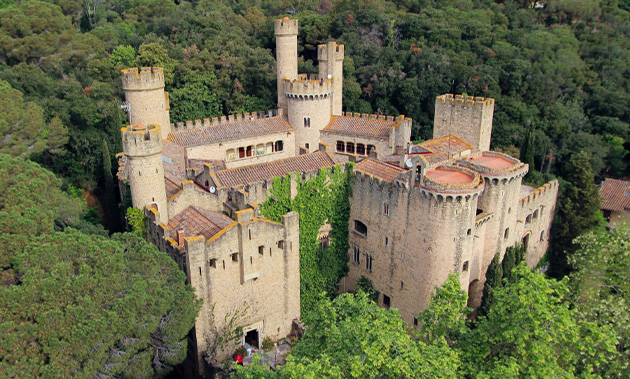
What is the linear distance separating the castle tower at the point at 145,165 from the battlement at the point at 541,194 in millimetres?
23587

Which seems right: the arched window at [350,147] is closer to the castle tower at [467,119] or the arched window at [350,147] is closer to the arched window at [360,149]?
the arched window at [360,149]

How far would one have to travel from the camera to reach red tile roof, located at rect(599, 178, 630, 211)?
4611cm

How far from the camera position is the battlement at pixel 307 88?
43.7 meters

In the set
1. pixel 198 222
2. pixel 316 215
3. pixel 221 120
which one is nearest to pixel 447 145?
pixel 316 215

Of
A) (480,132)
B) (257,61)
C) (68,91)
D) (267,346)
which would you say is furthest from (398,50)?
(267,346)

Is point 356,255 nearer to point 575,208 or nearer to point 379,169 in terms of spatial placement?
point 379,169

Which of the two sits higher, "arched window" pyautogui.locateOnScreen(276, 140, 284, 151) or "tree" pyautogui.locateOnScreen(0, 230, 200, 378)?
"arched window" pyautogui.locateOnScreen(276, 140, 284, 151)

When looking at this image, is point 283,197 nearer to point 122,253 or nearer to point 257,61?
point 122,253

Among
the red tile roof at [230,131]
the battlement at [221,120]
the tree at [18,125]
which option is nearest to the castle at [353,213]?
the red tile roof at [230,131]

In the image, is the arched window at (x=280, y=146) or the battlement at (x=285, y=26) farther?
the arched window at (x=280, y=146)

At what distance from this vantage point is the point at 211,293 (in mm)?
28672

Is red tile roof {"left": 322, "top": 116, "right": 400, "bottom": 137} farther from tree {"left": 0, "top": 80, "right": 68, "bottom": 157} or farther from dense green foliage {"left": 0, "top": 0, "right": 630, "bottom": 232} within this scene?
tree {"left": 0, "top": 80, "right": 68, "bottom": 157}

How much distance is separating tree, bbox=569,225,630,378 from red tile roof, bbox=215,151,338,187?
15.9 m

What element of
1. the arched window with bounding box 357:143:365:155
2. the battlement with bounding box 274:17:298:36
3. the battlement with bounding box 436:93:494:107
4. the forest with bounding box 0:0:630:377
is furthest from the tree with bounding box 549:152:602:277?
the battlement with bounding box 274:17:298:36
